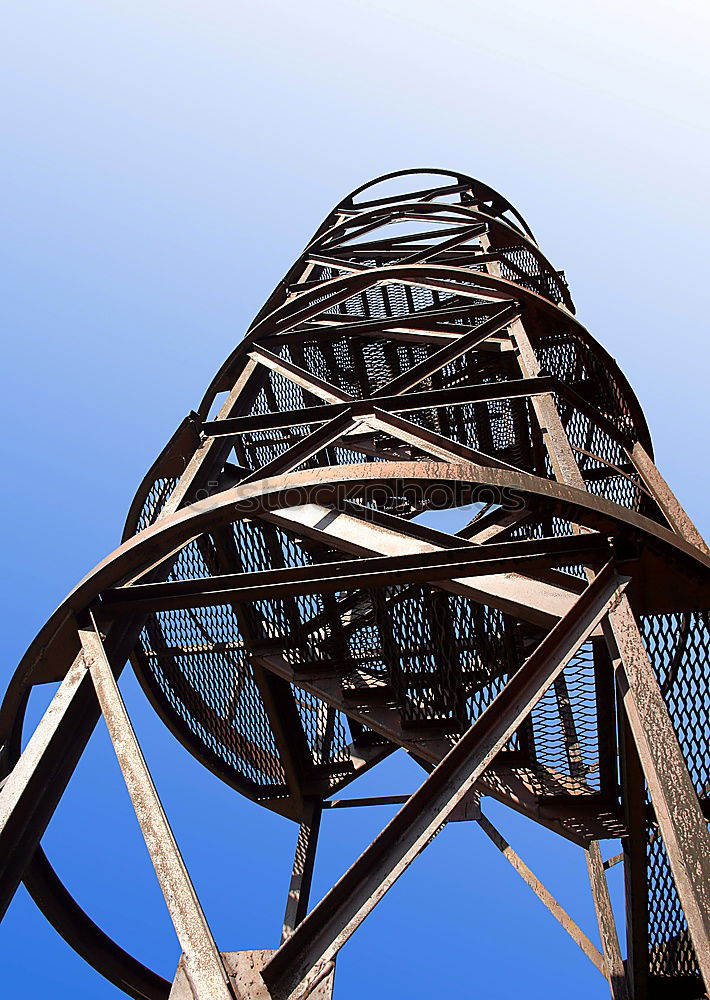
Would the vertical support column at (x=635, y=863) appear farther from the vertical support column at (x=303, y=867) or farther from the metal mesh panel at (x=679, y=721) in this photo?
the vertical support column at (x=303, y=867)

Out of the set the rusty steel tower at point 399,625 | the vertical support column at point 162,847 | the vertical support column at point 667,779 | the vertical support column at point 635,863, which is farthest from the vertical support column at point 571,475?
the vertical support column at point 162,847

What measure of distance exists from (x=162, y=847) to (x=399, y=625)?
313 cm

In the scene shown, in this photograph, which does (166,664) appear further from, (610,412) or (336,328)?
(610,412)

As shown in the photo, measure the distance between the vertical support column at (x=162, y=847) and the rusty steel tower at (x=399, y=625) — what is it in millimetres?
10

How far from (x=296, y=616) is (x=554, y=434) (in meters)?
2.53

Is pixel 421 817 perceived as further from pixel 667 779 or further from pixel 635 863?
pixel 635 863

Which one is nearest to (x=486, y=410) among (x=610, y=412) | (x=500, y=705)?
(x=610, y=412)

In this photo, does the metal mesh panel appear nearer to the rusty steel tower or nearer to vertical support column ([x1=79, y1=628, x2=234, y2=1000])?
the rusty steel tower

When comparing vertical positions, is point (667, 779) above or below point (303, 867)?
above

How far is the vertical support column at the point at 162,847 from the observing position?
3.01 metres

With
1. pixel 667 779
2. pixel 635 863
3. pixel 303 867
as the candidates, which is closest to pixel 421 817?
pixel 667 779

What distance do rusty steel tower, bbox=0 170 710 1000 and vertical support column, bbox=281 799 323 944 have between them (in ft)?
0.09

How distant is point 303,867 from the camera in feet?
26.0
